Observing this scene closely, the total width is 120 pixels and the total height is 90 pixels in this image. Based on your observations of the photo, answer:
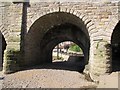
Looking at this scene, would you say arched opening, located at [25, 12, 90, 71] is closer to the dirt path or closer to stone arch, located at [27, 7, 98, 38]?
stone arch, located at [27, 7, 98, 38]

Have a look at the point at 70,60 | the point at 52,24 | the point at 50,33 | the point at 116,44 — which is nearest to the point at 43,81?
the point at 52,24

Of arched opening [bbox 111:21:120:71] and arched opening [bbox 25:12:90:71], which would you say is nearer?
arched opening [bbox 25:12:90:71]

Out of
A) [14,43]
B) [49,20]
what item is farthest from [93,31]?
[14,43]

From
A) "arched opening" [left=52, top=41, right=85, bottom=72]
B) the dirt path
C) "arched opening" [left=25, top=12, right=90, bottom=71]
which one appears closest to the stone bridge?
"arched opening" [left=25, top=12, right=90, bottom=71]

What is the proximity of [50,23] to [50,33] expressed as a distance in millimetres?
2170

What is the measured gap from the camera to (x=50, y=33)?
17.2 m

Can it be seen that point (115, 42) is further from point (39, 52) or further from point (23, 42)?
point (23, 42)

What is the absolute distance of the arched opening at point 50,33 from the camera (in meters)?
13.6

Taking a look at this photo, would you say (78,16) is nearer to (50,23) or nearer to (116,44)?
(50,23)

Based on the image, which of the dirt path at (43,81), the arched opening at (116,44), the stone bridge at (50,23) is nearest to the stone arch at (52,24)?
the stone bridge at (50,23)

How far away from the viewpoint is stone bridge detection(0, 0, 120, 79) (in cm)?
1174

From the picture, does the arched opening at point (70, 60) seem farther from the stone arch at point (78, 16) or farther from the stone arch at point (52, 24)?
the stone arch at point (78, 16)

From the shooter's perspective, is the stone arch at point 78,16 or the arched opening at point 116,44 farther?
the arched opening at point 116,44

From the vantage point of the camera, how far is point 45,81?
10.3 m
